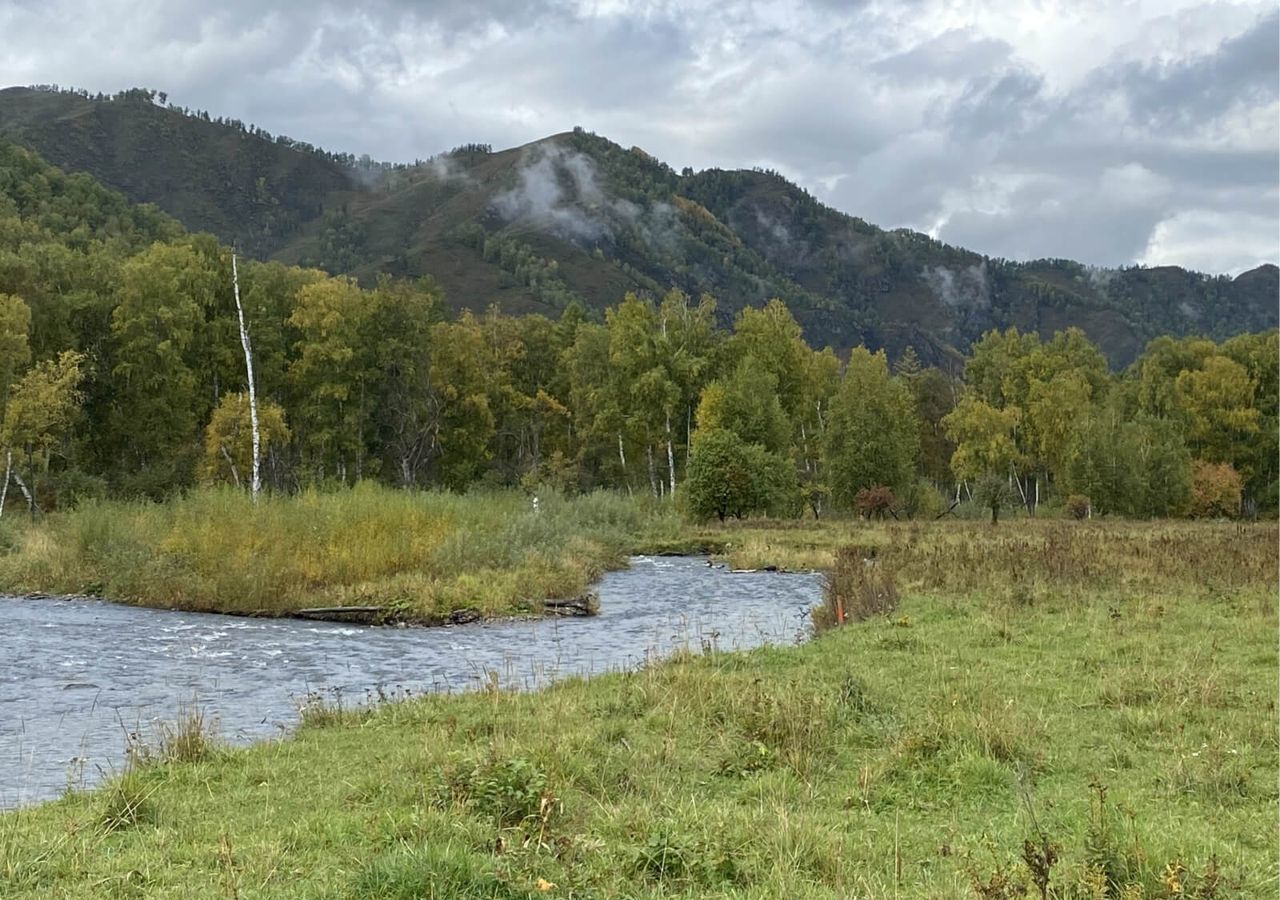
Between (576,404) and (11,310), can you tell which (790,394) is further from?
(11,310)

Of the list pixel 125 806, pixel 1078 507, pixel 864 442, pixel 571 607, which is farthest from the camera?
pixel 864 442

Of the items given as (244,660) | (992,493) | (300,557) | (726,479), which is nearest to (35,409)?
(300,557)

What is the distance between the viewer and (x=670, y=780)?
8.30 meters

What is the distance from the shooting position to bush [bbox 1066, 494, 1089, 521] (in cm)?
5828

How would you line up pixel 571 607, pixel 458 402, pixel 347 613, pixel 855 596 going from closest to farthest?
pixel 855 596 < pixel 347 613 < pixel 571 607 < pixel 458 402

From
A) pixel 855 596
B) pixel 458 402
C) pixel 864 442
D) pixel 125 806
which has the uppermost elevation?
pixel 458 402

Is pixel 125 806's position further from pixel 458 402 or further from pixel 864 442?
pixel 458 402

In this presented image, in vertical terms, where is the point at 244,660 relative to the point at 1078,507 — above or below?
above

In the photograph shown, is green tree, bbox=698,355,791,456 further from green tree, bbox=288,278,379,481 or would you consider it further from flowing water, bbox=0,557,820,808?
flowing water, bbox=0,557,820,808

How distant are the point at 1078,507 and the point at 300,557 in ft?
156

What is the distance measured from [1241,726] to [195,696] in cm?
1190

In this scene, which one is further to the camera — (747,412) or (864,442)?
(864,442)

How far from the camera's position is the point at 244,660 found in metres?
16.2

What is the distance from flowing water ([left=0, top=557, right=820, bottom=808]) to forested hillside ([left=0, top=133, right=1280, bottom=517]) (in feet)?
87.9
